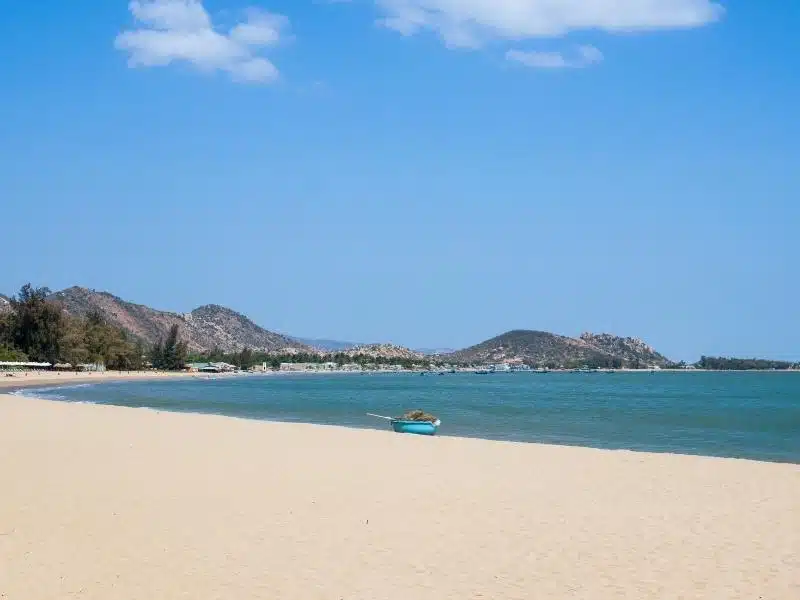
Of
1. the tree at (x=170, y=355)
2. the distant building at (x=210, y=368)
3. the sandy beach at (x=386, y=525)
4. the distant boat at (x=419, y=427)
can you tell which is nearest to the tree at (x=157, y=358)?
the tree at (x=170, y=355)

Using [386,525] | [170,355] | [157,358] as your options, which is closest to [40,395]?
[386,525]

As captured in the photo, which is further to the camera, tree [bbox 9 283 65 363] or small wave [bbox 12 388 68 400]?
tree [bbox 9 283 65 363]

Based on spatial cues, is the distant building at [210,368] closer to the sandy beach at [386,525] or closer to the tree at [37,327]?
the tree at [37,327]

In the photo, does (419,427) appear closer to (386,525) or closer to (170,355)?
(386,525)

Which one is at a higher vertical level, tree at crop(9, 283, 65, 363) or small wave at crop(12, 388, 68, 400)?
tree at crop(9, 283, 65, 363)

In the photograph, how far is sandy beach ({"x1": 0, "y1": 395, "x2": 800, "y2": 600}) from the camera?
772 cm

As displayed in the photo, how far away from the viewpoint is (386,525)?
34.3 feet

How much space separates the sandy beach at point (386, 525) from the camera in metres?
7.72

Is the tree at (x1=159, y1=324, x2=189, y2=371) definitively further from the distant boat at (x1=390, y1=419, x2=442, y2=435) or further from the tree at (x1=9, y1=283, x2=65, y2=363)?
the distant boat at (x1=390, y1=419, x2=442, y2=435)

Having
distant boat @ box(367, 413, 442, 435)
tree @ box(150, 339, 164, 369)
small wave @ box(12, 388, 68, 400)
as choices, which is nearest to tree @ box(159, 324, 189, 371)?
tree @ box(150, 339, 164, 369)

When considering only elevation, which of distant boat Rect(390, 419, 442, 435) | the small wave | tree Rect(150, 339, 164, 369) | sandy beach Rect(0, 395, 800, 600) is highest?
tree Rect(150, 339, 164, 369)

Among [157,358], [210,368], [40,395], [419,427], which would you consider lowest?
[40,395]

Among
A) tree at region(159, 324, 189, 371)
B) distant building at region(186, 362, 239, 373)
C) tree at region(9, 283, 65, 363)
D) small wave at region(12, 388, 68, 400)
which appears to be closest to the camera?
small wave at region(12, 388, 68, 400)

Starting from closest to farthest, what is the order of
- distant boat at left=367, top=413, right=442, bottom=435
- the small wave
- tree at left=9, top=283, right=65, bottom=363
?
1. distant boat at left=367, top=413, right=442, bottom=435
2. the small wave
3. tree at left=9, top=283, right=65, bottom=363
